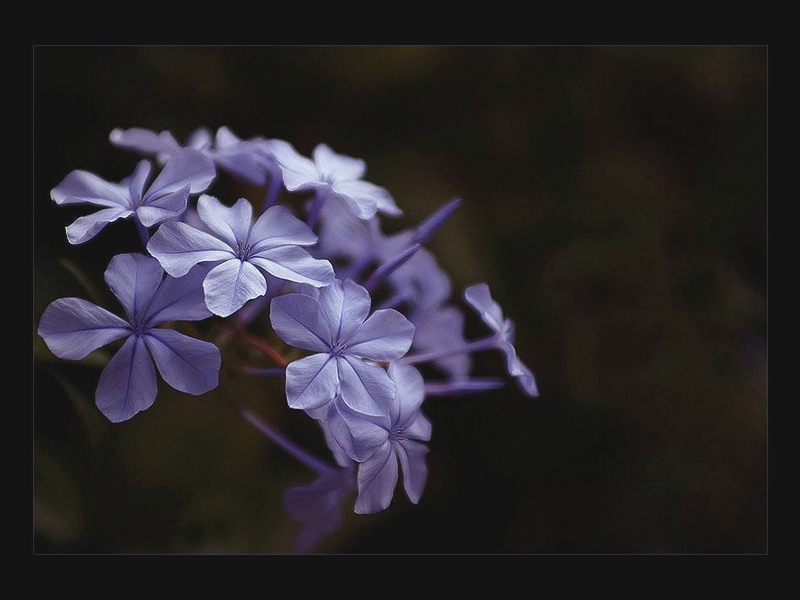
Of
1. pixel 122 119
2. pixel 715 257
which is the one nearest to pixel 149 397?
pixel 122 119

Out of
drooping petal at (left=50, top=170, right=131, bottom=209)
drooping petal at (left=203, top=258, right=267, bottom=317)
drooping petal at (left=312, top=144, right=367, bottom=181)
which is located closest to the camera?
drooping petal at (left=203, top=258, right=267, bottom=317)

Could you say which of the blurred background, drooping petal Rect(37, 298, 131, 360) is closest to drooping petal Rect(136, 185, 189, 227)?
drooping petal Rect(37, 298, 131, 360)

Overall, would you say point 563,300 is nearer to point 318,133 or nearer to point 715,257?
point 715,257

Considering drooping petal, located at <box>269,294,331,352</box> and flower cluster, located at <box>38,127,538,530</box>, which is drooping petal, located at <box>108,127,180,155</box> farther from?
drooping petal, located at <box>269,294,331,352</box>

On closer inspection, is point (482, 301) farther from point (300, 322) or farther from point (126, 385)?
point (126, 385)

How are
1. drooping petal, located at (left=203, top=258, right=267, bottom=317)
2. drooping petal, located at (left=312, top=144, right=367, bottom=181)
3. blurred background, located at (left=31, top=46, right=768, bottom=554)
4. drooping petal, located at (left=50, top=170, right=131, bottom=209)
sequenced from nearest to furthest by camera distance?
1. drooping petal, located at (left=203, top=258, right=267, bottom=317)
2. drooping petal, located at (left=50, top=170, right=131, bottom=209)
3. drooping petal, located at (left=312, top=144, right=367, bottom=181)
4. blurred background, located at (left=31, top=46, right=768, bottom=554)

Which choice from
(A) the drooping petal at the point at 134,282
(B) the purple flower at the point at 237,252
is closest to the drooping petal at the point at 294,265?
(B) the purple flower at the point at 237,252

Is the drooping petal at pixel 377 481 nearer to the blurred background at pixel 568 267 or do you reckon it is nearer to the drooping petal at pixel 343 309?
the drooping petal at pixel 343 309

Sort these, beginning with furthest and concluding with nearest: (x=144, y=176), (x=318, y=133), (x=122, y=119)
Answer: (x=318, y=133) → (x=122, y=119) → (x=144, y=176)
